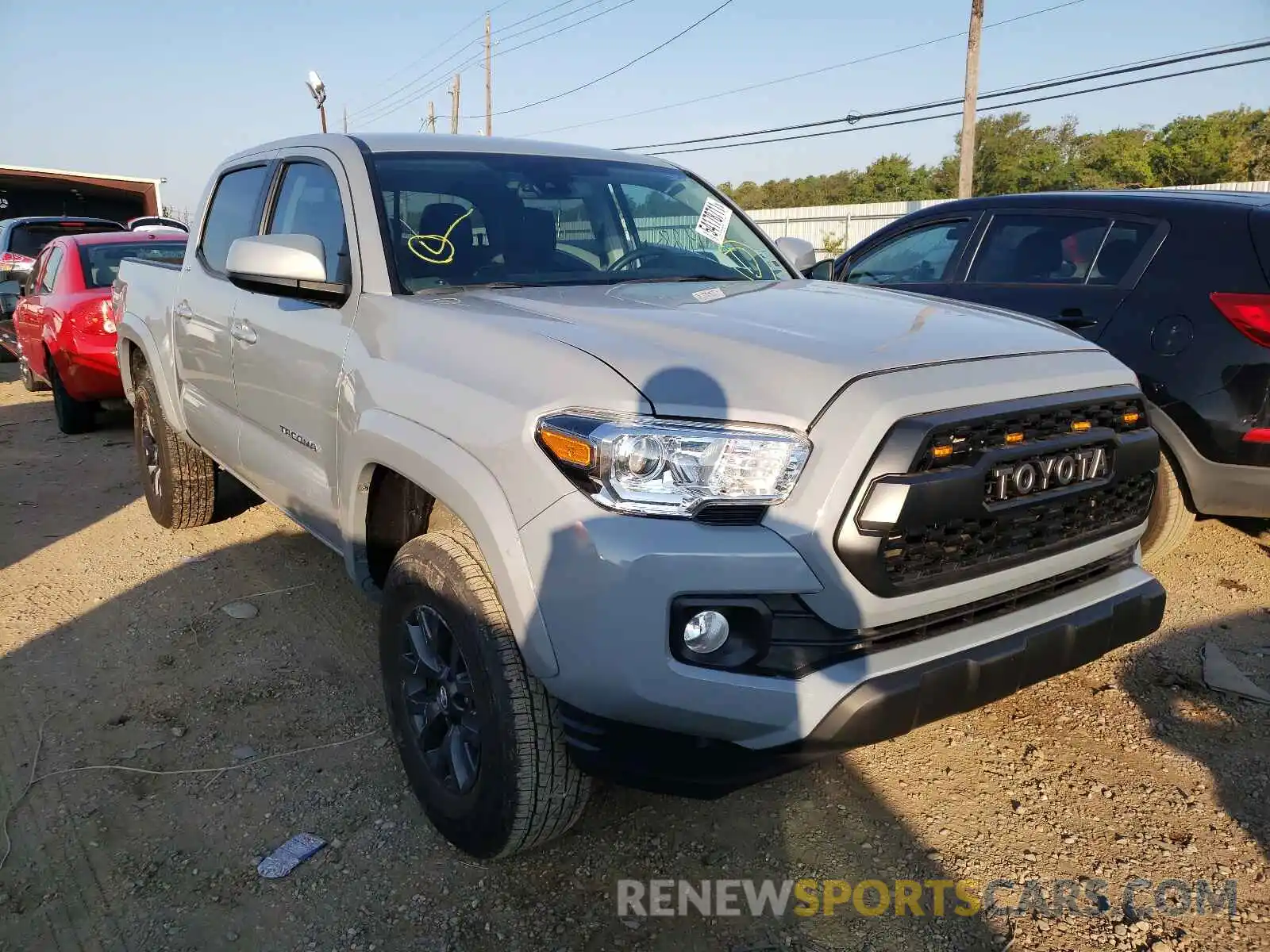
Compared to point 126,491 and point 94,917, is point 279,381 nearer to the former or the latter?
point 94,917

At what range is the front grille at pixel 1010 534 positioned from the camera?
200 cm

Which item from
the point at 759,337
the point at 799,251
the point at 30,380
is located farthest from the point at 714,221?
the point at 30,380

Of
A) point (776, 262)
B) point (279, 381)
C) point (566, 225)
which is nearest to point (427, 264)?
point (566, 225)

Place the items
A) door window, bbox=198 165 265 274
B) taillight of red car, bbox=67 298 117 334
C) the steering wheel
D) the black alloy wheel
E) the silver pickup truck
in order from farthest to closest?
taillight of red car, bbox=67 298 117 334
door window, bbox=198 165 265 274
the steering wheel
the black alloy wheel
the silver pickup truck

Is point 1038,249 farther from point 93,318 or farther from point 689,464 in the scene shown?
point 93,318

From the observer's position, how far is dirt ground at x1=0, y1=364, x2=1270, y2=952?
2242 mm

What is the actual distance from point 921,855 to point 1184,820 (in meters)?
0.77

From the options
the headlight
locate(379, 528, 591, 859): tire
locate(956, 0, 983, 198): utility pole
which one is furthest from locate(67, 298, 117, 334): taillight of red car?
locate(956, 0, 983, 198): utility pole

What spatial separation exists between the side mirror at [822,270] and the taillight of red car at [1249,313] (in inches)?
59.8

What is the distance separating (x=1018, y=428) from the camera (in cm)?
214

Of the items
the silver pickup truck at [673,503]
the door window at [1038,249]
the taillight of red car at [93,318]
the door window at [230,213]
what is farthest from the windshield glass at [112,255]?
the door window at [1038,249]

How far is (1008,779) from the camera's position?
2.82 meters

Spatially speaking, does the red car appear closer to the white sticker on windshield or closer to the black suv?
the white sticker on windshield

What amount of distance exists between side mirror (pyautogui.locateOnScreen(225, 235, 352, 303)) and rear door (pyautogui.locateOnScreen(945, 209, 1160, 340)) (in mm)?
3121
